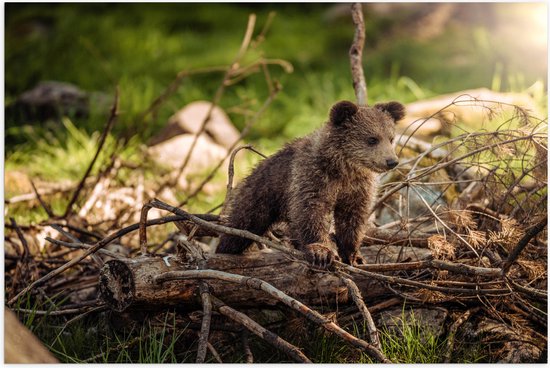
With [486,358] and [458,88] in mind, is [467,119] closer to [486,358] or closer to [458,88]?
[458,88]

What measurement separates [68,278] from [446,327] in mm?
2302

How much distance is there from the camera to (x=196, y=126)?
8.07m

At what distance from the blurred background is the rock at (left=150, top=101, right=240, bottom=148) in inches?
9.6

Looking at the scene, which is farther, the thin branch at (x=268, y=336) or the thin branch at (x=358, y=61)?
the thin branch at (x=358, y=61)

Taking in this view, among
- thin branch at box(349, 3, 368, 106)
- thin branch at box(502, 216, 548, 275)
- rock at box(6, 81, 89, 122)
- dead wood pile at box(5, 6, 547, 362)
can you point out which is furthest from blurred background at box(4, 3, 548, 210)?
thin branch at box(502, 216, 548, 275)

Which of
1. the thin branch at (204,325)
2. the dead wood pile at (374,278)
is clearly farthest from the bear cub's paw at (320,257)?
the thin branch at (204,325)

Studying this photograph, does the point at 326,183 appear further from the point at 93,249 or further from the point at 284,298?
the point at 93,249

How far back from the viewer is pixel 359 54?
5.08m

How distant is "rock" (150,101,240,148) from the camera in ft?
26.3

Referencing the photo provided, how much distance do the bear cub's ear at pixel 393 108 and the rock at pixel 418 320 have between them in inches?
41.7

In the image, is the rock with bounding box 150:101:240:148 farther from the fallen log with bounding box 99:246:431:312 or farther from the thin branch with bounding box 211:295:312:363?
the thin branch with bounding box 211:295:312:363

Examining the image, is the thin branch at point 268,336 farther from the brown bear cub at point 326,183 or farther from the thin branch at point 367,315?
the brown bear cub at point 326,183

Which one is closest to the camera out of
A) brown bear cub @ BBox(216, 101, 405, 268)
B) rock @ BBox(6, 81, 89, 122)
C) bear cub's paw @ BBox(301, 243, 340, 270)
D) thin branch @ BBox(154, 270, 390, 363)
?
thin branch @ BBox(154, 270, 390, 363)

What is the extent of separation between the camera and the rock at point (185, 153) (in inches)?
283
